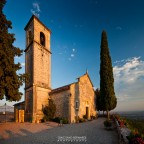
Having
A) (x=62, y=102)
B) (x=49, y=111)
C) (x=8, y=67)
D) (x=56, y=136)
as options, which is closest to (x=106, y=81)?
(x=62, y=102)

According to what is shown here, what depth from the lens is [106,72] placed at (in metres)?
23.5

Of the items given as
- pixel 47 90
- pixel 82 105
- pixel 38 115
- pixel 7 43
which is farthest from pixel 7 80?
pixel 82 105

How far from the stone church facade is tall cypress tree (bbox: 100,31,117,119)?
10.6 ft

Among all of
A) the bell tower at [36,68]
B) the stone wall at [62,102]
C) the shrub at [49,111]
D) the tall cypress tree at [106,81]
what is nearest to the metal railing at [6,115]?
the bell tower at [36,68]

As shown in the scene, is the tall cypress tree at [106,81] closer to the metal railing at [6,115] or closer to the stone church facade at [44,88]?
the stone church facade at [44,88]

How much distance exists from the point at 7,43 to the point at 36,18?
11.0 metres

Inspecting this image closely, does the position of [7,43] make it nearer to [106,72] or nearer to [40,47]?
[40,47]

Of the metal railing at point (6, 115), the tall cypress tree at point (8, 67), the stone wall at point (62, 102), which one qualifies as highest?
the tall cypress tree at point (8, 67)

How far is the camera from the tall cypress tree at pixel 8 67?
1347cm

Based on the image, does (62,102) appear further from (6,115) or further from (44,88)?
(6,115)

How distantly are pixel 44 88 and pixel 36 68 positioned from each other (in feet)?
11.8

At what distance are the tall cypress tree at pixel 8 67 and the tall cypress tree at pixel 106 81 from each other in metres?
13.4

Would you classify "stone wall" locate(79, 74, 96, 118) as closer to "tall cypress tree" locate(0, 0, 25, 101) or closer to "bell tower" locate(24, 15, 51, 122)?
"bell tower" locate(24, 15, 51, 122)

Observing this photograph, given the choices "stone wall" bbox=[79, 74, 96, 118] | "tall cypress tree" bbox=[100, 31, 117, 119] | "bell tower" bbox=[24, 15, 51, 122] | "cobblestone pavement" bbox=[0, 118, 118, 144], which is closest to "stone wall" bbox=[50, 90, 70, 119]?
"bell tower" bbox=[24, 15, 51, 122]
